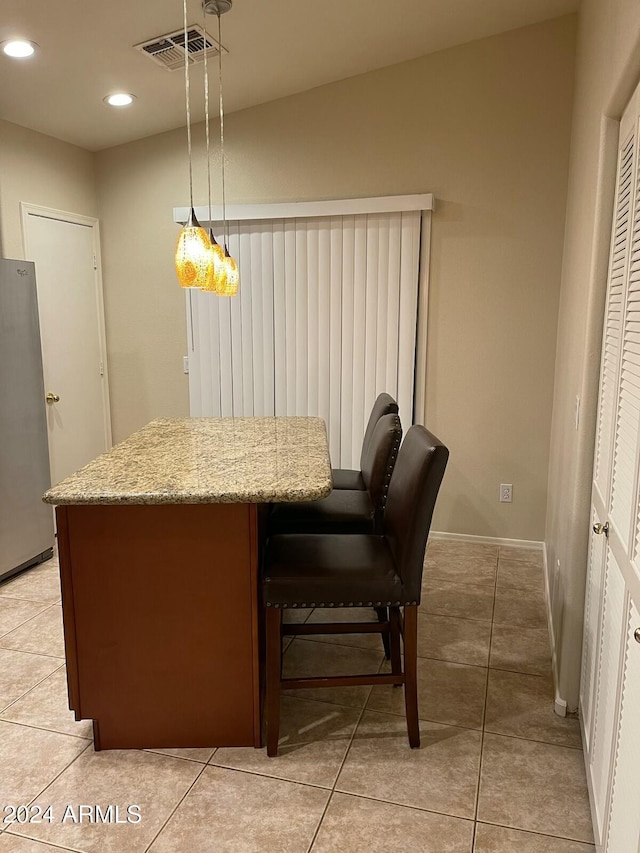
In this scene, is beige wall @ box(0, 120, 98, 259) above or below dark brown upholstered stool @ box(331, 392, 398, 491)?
above

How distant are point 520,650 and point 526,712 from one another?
449mm

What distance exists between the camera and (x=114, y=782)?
191 centimetres

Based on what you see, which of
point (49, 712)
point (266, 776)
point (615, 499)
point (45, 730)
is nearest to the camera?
point (615, 499)

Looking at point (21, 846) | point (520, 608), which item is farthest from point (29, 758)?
point (520, 608)

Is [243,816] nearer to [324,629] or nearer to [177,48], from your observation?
[324,629]

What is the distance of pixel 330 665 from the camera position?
2.54 metres

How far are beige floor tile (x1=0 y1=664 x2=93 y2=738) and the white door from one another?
6.20 ft

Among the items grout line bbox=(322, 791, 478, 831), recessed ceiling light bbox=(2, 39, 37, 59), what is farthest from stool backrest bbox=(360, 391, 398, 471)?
recessed ceiling light bbox=(2, 39, 37, 59)

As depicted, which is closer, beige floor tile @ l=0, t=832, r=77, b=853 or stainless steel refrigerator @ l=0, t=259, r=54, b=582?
beige floor tile @ l=0, t=832, r=77, b=853

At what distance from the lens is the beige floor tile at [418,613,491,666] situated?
2.63 metres

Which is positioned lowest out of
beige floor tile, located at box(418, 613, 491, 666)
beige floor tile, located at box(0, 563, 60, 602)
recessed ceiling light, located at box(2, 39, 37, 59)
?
beige floor tile, located at box(0, 563, 60, 602)

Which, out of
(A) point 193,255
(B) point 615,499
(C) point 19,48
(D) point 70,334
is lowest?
(B) point 615,499

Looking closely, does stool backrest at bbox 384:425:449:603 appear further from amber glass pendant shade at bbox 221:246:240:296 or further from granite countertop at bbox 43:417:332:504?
amber glass pendant shade at bbox 221:246:240:296

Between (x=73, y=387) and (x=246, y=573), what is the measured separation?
2.76 meters
